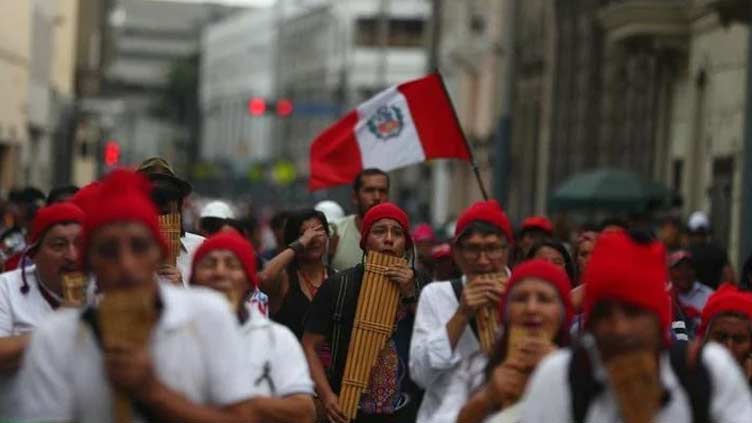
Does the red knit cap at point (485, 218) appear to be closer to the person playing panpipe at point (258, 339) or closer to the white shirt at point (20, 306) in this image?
the person playing panpipe at point (258, 339)

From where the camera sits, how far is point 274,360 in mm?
8016

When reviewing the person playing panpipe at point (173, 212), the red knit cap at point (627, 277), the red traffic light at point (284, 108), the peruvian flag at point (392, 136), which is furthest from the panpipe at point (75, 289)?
the red traffic light at point (284, 108)

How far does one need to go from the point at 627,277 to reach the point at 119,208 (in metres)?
1.42

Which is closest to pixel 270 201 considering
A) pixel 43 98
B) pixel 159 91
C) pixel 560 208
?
pixel 43 98

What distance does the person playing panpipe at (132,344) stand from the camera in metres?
6.71

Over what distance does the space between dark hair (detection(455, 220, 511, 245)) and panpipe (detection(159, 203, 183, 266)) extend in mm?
2045

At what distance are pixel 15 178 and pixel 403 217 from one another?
122ft

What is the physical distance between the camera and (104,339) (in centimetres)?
673

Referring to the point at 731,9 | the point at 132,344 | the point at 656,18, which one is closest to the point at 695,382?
the point at 132,344

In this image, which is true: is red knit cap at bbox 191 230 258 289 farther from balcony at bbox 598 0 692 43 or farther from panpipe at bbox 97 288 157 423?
balcony at bbox 598 0 692 43

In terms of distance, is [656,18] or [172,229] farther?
[656,18]

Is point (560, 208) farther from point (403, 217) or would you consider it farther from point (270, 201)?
point (270, 201)

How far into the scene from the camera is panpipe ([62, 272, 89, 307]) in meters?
8.70

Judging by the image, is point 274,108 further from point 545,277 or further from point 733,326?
point 545,277
